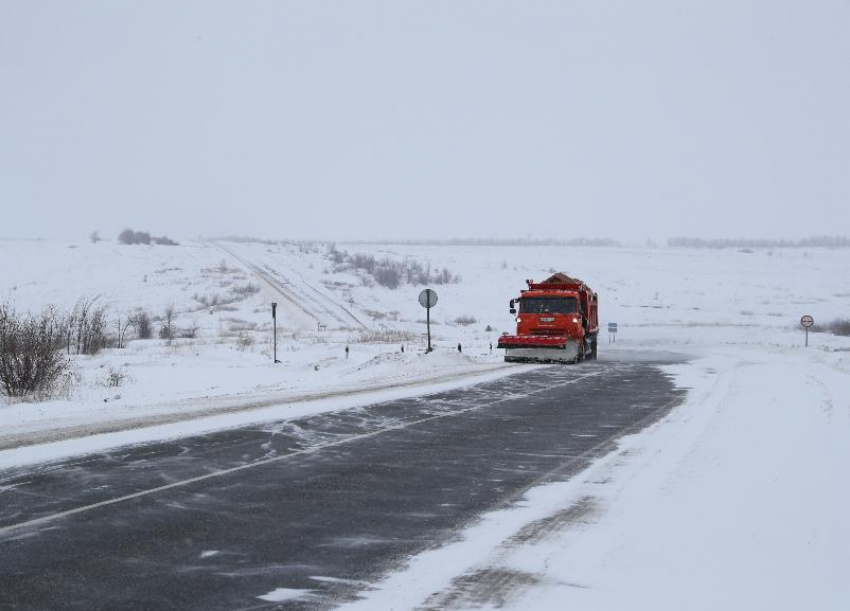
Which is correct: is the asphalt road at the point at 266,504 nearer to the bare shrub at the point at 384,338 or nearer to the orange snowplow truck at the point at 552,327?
the orange snowplow truck at the point at 552,327

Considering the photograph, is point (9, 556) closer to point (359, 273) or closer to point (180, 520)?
point (180, 520)

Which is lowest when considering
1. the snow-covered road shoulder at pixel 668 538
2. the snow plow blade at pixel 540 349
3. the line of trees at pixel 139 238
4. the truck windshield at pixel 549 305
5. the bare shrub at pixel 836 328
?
the bare shrub at pixel 836 328

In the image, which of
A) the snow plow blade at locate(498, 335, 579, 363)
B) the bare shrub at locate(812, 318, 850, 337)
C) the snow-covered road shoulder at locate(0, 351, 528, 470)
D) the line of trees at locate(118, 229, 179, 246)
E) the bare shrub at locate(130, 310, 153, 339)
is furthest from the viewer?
the line of trees at locate(118, 229, 179, 246)

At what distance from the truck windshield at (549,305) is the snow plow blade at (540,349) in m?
1.57

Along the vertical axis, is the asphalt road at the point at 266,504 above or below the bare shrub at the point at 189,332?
above

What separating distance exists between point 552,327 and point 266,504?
77.6ft

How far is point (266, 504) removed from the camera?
782cm

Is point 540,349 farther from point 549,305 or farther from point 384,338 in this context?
point 384,338

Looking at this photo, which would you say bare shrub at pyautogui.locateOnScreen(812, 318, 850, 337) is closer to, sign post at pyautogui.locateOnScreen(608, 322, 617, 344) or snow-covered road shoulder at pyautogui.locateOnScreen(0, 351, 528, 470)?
sign post at pyautogui.locateOnScreen(608, 322, 617, 344)

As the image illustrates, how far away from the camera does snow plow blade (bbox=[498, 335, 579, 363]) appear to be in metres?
29.1

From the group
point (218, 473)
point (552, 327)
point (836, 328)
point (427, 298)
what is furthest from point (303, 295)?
point (218, 473)

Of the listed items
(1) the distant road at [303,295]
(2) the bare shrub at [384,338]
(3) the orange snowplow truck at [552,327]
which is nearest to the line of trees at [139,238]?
(1) the distant road at [303,295]

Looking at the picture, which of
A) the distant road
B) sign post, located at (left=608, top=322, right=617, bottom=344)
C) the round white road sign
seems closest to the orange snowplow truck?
the round white road sign

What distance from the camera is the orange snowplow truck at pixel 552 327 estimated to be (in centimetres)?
2925
